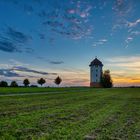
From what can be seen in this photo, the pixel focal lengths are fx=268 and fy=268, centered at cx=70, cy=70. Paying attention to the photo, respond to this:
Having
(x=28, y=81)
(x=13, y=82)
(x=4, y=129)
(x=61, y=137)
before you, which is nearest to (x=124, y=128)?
(x=61, y=137)

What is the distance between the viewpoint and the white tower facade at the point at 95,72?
14888 centimetres

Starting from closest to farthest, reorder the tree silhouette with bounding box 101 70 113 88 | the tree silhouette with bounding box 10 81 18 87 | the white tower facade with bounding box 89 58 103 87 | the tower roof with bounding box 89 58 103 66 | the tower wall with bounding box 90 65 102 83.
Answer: the tree silhouette with bounding box 10 81 18 87
the tree silhouette with bounding box 101 70 113 88
the white tower facade with bounding box 89 58 103 87
the tower wall with bounding box 90 65 102 83
the tower roof with bounding box 89 58 103 66

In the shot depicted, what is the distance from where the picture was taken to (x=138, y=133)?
29.2ft

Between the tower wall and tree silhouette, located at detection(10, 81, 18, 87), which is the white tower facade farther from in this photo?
tree silhouette, located at detection(10, 81, 18, 87)

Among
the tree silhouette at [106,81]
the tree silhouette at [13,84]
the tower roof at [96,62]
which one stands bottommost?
the tree silhouette at [13,84]

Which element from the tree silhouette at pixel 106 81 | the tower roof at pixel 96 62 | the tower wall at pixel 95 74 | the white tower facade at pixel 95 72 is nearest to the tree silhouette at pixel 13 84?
the white tower facade at pixel 95 72

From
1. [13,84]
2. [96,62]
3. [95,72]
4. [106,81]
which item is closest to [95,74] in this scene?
[95,72]

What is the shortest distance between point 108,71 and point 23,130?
146 m

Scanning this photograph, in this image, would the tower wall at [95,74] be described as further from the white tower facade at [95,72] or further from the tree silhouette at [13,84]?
the tree silhouette at [13,84]

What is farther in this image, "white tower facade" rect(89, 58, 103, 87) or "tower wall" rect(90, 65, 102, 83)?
"tower wall" rect(90, 65, 102, 83)

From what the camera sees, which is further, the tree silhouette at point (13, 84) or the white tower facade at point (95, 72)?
the white tower facade at point (95, 72)

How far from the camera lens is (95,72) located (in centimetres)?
15262

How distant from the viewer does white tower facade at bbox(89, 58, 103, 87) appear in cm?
14888

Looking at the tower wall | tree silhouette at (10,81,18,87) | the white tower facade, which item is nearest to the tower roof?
the white tower facade
